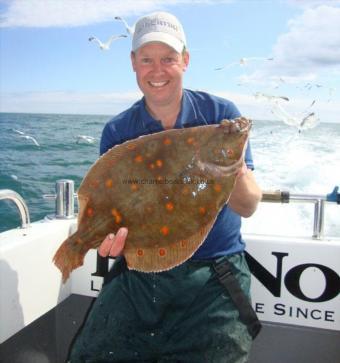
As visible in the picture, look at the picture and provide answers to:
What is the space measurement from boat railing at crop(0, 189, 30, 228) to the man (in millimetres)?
773

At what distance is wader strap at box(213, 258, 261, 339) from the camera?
2.21 meters

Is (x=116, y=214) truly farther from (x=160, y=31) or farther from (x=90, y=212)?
(x=160, y=31)

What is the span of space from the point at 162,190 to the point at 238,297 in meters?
0.79

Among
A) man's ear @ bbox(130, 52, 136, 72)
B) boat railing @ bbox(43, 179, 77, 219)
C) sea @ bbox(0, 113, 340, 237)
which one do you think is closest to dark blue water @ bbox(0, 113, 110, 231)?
sea @ bbox(0, 113, 340, 237)

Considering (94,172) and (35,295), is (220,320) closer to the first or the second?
(94,172)

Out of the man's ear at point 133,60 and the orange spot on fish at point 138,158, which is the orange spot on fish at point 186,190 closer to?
the orange spot on fish at point 138,158

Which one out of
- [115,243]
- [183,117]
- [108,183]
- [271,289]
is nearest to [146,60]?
[183,117]

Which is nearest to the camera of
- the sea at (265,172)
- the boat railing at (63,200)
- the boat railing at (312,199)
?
the boat railing at (312,199)

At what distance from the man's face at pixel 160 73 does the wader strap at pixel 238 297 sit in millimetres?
1016

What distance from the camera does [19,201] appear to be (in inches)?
107

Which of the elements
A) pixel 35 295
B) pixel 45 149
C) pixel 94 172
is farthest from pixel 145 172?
pixel 45 149

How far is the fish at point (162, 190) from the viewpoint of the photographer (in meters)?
1.84

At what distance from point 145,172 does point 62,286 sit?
5.20 feet

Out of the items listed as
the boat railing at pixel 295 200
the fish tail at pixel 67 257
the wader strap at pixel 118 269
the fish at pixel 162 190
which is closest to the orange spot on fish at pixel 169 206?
the fish at pixel 162 190
